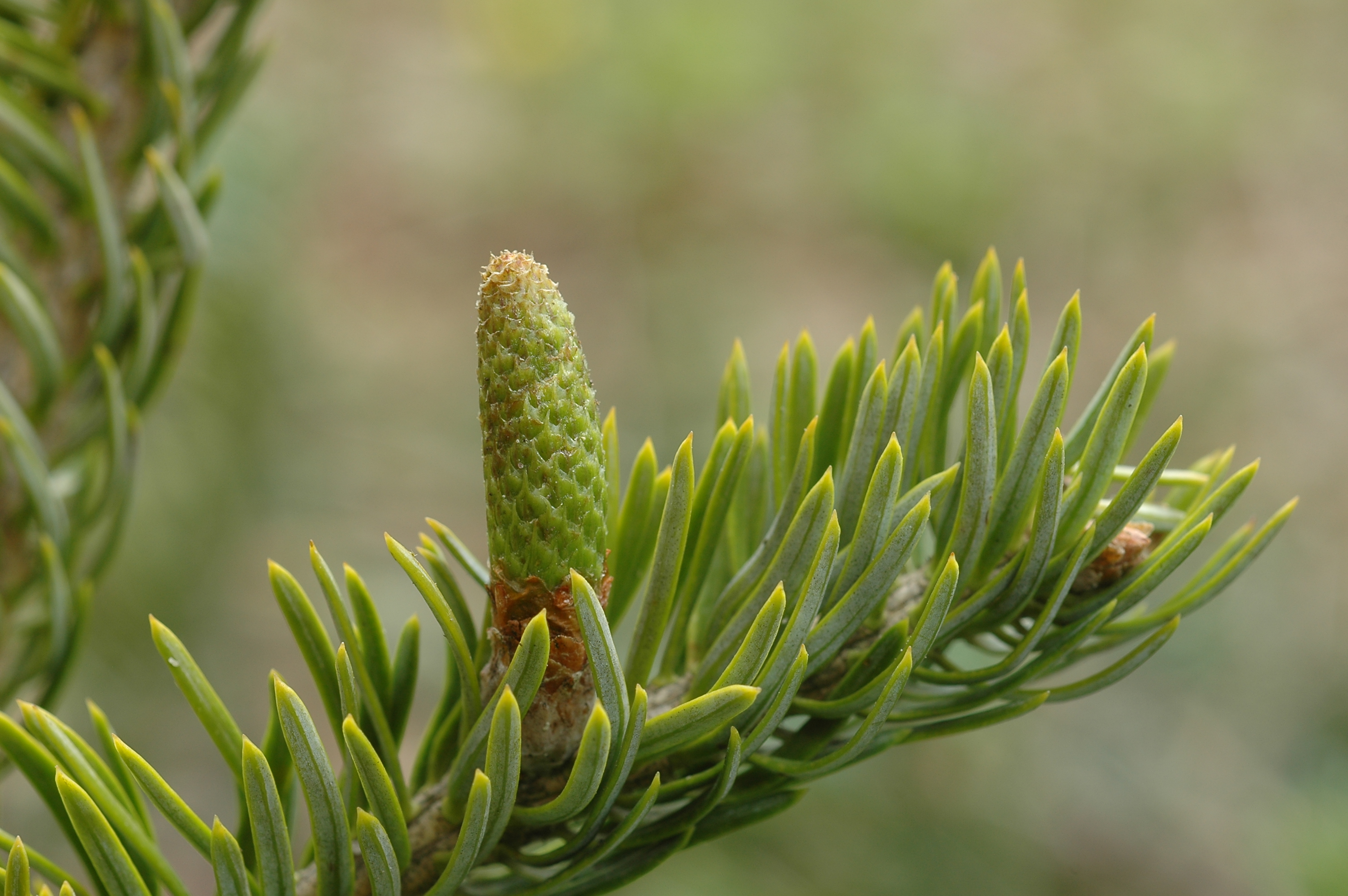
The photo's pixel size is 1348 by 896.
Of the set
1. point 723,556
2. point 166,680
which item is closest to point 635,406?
point 166,680

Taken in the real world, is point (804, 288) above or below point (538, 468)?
above

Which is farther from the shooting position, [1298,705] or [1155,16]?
[1155,16]

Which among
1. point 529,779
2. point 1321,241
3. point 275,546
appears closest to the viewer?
point 529,779

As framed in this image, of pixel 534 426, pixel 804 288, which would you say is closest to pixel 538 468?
pixel 534 426

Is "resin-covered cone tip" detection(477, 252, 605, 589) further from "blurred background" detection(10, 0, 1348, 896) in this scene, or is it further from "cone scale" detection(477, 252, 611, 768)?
"blurred background" detection(10, 0, 1348, 896)

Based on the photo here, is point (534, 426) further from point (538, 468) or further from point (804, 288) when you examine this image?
point (804, 288)

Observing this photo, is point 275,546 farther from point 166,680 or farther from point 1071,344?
point 1071,344

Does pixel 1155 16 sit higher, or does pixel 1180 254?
pixel 1155 16
